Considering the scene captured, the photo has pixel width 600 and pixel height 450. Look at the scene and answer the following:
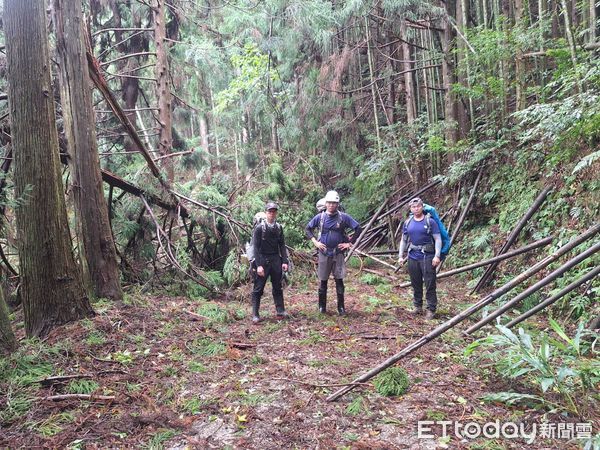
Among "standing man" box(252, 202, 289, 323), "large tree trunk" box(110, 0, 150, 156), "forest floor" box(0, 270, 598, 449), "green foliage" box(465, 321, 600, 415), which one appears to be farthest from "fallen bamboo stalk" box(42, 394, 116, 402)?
"large tree trunk" box(110, 0, 150, 156)

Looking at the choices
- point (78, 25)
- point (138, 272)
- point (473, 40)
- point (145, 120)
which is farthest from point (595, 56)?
point (145, 120)

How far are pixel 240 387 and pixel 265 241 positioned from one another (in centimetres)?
276

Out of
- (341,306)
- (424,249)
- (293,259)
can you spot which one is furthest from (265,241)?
(293,259)

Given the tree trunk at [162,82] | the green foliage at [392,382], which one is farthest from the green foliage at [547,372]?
the tree trunk at [162,82]

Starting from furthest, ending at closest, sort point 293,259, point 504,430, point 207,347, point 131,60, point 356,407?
point 131,60 → point 293,259 → point 207,347 → point 356,407 → point 504,430

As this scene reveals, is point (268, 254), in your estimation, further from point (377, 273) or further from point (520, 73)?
point (520, 73)

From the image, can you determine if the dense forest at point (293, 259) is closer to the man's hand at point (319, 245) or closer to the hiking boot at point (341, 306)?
the hiking boot at point (341, 306)

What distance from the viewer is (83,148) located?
6.36 meters

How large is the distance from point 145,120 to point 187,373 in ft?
58.7

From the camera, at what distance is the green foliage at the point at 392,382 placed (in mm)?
3863

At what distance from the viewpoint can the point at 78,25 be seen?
243 inches

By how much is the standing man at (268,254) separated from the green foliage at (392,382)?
9.41ft

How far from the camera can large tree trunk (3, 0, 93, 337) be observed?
16.4ft

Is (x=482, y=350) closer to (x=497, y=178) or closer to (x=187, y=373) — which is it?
(x=187, y=373)
